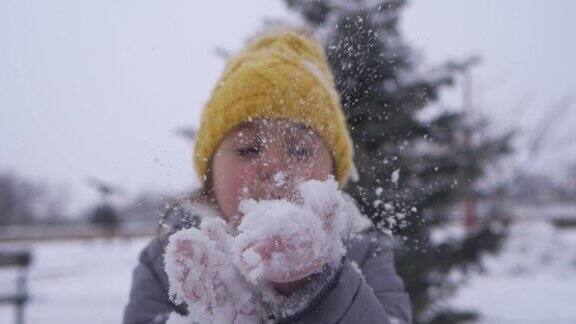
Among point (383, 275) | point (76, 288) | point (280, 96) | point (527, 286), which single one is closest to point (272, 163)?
point (280, 96)

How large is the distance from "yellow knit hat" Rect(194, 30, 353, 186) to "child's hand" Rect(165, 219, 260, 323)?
0.80ft

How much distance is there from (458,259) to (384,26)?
2.81m

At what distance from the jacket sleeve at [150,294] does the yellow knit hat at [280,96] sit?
300 millimetres

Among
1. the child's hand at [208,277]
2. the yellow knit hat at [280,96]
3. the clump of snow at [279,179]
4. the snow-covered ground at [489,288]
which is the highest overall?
the snow-covered ground at [489,288]

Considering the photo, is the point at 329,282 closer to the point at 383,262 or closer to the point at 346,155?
the point at 346,155

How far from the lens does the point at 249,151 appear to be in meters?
0.88

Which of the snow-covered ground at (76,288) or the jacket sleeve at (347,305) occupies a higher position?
the snow-covered ground at (76,288)

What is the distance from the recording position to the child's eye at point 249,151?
85 cm

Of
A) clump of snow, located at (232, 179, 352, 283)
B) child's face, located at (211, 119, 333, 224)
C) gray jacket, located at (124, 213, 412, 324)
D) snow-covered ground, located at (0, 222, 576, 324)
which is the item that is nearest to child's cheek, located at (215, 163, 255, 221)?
child's face, located at (211, 119, 333, 224)

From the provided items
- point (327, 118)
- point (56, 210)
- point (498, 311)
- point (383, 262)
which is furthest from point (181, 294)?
point (56, 210)

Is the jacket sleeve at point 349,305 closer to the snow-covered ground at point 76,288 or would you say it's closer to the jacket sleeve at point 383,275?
the jacket sleeve at point 383,275

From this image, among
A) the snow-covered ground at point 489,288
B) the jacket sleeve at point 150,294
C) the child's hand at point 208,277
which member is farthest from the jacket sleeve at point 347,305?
the snow-covered ground at point 489,288

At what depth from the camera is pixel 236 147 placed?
0.97 m

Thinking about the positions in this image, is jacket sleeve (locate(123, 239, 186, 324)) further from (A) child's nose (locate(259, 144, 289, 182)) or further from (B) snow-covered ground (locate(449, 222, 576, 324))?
(B) snow-covered ground (locate(449, 222, 576, 324))
